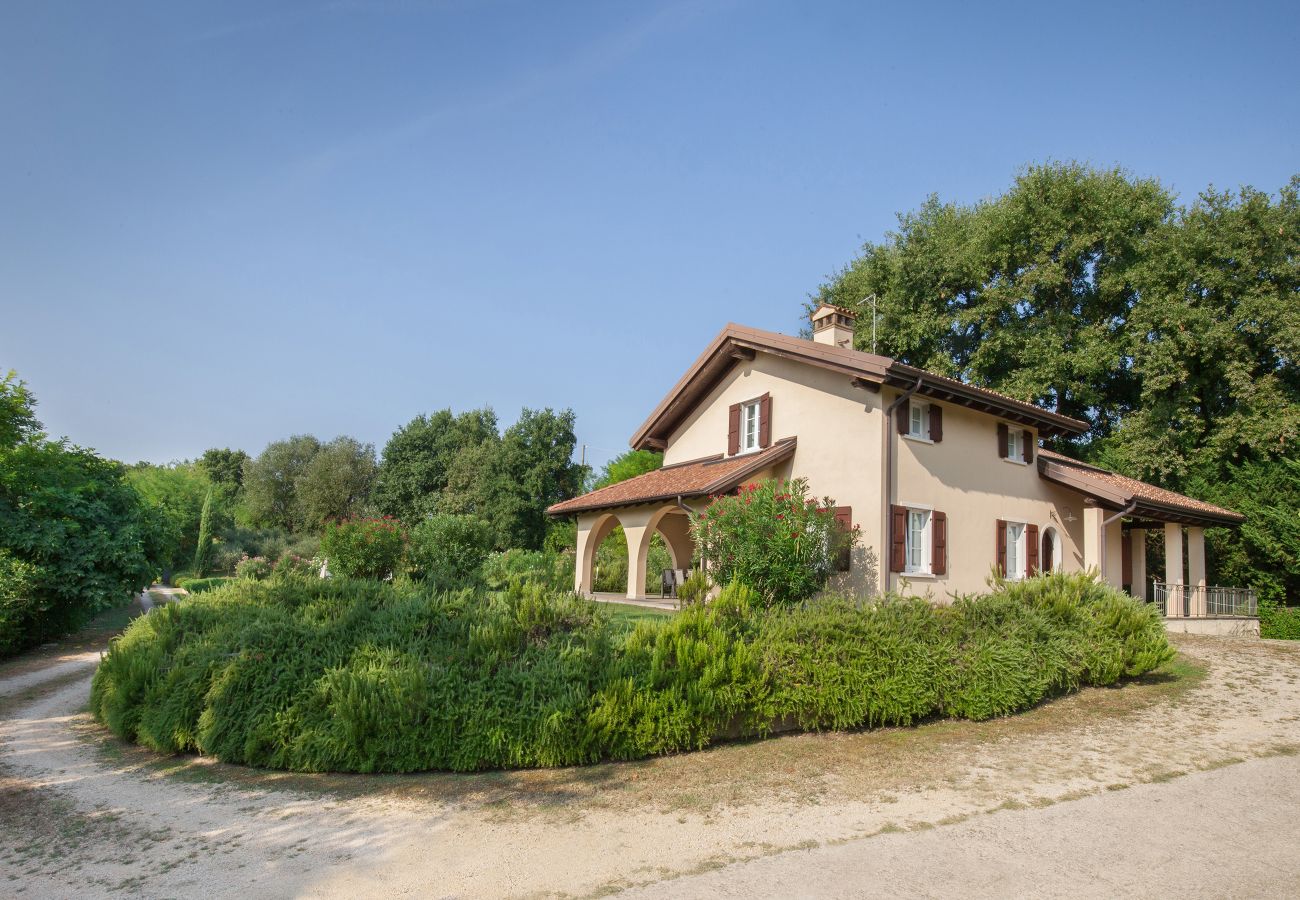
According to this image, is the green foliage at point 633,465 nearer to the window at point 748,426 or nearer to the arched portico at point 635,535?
the arched portico at point 635,535

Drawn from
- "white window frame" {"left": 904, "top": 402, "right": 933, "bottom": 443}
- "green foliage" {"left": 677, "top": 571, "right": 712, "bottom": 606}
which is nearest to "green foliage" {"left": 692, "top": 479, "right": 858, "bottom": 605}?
"white window frame" {"left": 904, "top": 402, "right": 933, "bottom": 443}

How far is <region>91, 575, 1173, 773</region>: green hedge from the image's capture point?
7.17 m

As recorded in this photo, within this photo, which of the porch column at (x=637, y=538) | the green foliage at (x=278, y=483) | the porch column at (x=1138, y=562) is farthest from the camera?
the green foliage at (x=278, y=483)

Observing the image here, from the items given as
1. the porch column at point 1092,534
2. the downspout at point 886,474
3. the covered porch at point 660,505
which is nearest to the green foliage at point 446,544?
the covered porch at point 660,505

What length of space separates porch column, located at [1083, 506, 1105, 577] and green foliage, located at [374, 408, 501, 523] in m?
35.2

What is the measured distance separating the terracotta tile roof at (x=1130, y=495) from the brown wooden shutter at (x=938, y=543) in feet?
14.8

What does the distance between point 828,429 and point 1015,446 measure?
210 inches

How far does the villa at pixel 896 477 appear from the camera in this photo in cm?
1431

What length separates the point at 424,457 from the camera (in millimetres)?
47875

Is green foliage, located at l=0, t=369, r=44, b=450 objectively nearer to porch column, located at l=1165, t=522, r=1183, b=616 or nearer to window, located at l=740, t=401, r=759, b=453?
window, located at l=740, t=401, r=759, b=453

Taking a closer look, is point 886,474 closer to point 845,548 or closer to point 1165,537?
point 845,548

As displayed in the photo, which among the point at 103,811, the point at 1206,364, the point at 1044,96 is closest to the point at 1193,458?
the point at 1206,364

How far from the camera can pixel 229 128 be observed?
41.8 feet

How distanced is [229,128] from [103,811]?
1116 cm
